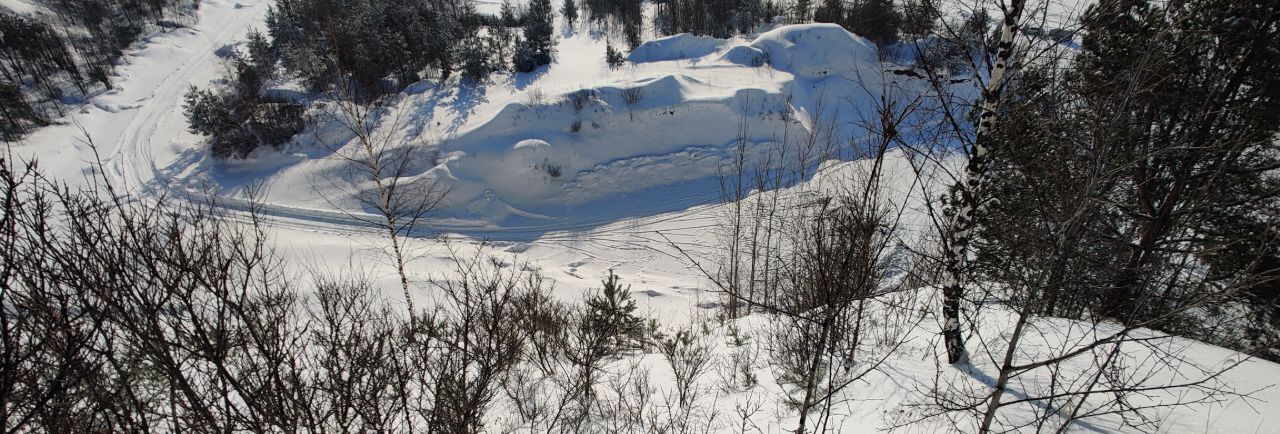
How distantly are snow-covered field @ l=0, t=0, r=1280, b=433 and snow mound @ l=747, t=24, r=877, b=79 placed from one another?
0.08 metres

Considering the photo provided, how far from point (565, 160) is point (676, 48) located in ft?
38.9

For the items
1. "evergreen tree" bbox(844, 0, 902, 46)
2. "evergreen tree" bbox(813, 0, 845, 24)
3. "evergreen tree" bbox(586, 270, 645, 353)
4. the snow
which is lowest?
"evergreen tree" bbox(586, 270, 645, 353)

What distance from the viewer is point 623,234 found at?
16109mm

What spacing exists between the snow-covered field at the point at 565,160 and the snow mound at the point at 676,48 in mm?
120

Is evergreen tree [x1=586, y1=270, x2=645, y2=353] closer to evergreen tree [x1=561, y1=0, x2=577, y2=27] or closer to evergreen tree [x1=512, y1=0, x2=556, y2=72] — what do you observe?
evergreen tree [x1=512, y1=0, x2=556, y2=72]

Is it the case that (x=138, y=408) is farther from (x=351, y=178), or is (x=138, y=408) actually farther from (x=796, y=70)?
(x=796, y=70)

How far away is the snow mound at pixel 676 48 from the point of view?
25.7 metres

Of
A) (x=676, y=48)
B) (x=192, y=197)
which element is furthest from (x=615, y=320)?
(x=676, y=48)

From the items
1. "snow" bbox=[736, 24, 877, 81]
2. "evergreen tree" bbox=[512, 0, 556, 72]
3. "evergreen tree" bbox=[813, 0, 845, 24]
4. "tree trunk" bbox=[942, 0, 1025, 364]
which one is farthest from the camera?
"evergreen tree" bbox=[813, 0, 845, 24]

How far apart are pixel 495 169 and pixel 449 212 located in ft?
7.76

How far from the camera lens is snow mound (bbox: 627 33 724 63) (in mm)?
25688

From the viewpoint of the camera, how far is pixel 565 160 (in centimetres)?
1820

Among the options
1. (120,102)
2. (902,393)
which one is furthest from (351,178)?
(120,102)

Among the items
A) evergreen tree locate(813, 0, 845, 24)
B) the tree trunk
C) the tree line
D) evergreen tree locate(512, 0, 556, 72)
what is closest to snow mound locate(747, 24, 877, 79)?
evergreen tree locate(813, 0, 845, 24)
